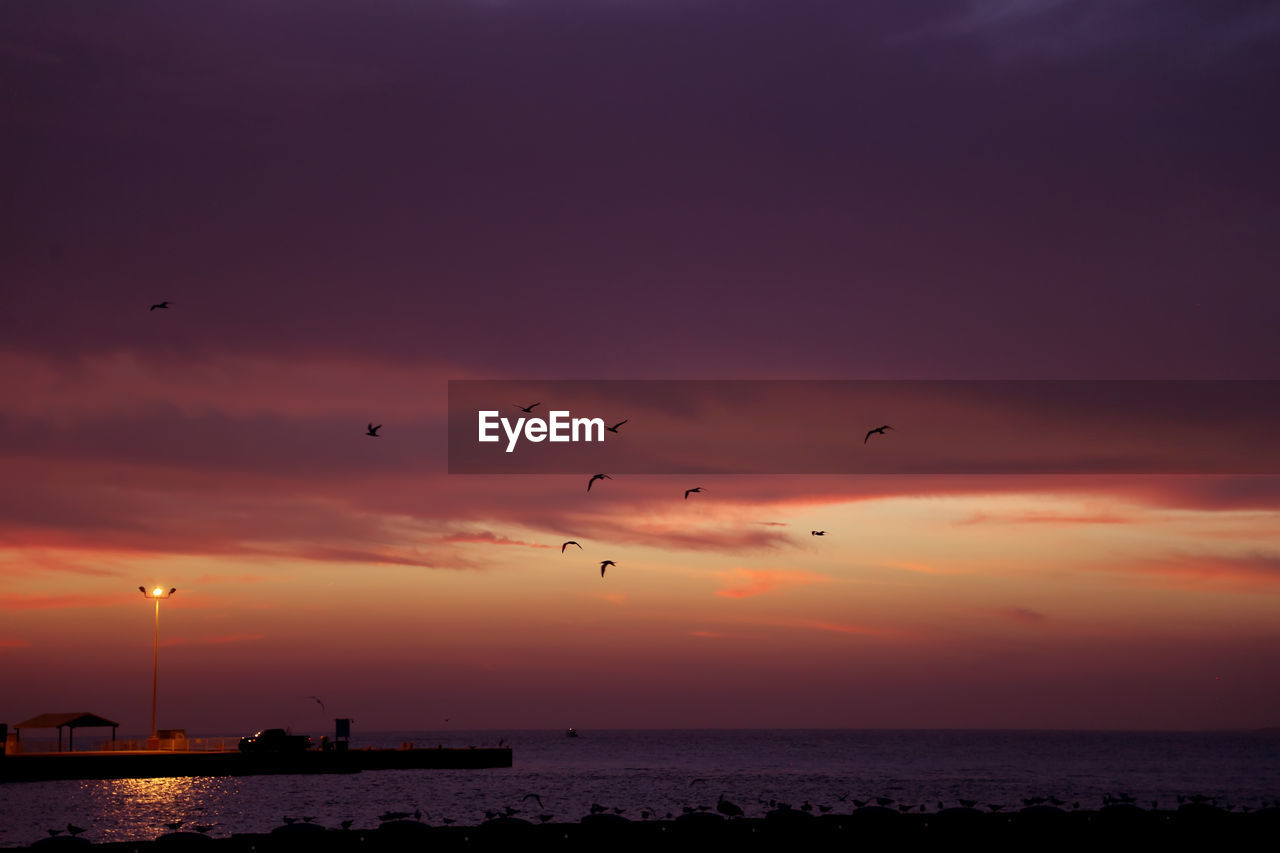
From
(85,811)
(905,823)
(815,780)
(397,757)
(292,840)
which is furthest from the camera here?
(815,780)

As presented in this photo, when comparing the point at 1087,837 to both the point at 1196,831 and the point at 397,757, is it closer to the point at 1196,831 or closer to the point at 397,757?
the point at 1196,831

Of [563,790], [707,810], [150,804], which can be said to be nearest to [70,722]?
[150,804]

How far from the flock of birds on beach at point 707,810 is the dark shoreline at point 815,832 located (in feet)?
1.29

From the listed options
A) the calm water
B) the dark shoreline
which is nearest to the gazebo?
the calm water

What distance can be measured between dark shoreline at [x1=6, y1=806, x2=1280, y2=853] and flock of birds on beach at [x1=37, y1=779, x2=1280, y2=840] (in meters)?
0.39

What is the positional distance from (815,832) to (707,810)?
27.1 m

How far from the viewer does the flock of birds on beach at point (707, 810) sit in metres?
41.7

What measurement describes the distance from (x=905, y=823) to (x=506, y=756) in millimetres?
102710

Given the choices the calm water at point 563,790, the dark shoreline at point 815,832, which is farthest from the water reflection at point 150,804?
the dark shoreline at point 815,832

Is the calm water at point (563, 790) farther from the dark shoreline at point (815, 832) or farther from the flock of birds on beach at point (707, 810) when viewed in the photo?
the dark shoreline at point (815, 832)

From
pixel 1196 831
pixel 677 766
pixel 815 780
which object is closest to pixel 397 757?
pixel 815 780

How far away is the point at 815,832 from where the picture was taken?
40531 mm

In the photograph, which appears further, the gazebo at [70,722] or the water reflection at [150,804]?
the gazebo at [70,722]

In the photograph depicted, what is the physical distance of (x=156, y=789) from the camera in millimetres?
108000
